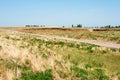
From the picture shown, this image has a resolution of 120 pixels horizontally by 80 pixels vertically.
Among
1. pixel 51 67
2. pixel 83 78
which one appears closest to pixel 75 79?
pixel 83 78

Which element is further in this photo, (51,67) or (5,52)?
(5,52)

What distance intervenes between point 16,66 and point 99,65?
8256mm

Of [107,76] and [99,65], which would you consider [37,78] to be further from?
[99,65]

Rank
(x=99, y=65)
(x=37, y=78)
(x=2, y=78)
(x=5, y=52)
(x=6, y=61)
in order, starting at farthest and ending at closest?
(x=99, y=65) → (x=5, y=52) → (x=6, y=61) → (x=37, y=78) → (x=2, y=78)

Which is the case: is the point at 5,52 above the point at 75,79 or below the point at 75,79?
above

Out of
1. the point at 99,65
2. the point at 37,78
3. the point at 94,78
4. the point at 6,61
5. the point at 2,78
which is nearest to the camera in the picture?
the point at 2,78

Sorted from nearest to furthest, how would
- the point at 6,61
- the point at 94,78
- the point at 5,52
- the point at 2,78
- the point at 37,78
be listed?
the point at 2,78
the point at 37,78
the point at 6,61
the point at 94,78
the point at 5,52

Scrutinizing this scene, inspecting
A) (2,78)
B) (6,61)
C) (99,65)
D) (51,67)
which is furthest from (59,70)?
(99,65)

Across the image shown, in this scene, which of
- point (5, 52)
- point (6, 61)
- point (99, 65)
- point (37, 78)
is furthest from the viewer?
point (99, 65)

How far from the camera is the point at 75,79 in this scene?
48.9ft

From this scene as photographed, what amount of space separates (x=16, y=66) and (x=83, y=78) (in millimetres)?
3644

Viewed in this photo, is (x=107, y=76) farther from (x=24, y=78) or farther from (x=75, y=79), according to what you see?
(x=24, y=78)

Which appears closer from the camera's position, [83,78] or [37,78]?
[37,78]

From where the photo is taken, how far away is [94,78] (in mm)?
15781
